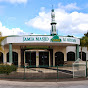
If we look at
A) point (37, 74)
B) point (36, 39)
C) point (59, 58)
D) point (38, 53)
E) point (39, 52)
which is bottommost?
point (37, 74)

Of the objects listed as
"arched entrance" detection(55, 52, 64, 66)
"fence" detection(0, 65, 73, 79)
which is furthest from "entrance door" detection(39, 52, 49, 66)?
"fence" detection(0, 65, 73, 79)

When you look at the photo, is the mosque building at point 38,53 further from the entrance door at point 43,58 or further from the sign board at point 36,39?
the sign board at point 36,39

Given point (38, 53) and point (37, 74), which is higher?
point (38, 53)

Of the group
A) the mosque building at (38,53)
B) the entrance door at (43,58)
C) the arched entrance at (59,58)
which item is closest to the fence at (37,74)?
the mosque building at (38,53)

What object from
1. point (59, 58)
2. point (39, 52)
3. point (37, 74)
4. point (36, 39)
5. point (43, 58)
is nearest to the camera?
point (37, 74)

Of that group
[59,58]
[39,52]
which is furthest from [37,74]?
[59,58]

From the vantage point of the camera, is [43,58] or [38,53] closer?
[38,53]

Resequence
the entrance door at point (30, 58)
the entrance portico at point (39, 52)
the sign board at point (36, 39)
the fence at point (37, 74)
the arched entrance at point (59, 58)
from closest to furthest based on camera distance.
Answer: the fence at point (37, 74)
the sign board at point (36, 39)
the entrance portico at point (39, 52)
the entrance door at point (30, 58)
the arched entrance at point (59, 58)

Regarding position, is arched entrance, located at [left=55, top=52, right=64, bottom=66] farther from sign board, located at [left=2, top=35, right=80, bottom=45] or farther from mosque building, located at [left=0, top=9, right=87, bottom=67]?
sign board, located at [left=2, top=35, right=80, bottom=45]

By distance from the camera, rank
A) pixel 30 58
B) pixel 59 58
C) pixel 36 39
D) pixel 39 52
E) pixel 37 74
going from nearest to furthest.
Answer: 1. pixel 37 74
2. pixel 36 39
3. pixel 30 58
4. pixel 39 52
5. pixel 59 58

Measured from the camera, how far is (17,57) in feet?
85.0

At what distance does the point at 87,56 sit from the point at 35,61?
1381 cm

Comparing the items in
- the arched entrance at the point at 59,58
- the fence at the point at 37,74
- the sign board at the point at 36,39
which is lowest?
the fence at the point at 37,74

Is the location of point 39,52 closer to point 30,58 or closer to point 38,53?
point 38,53
